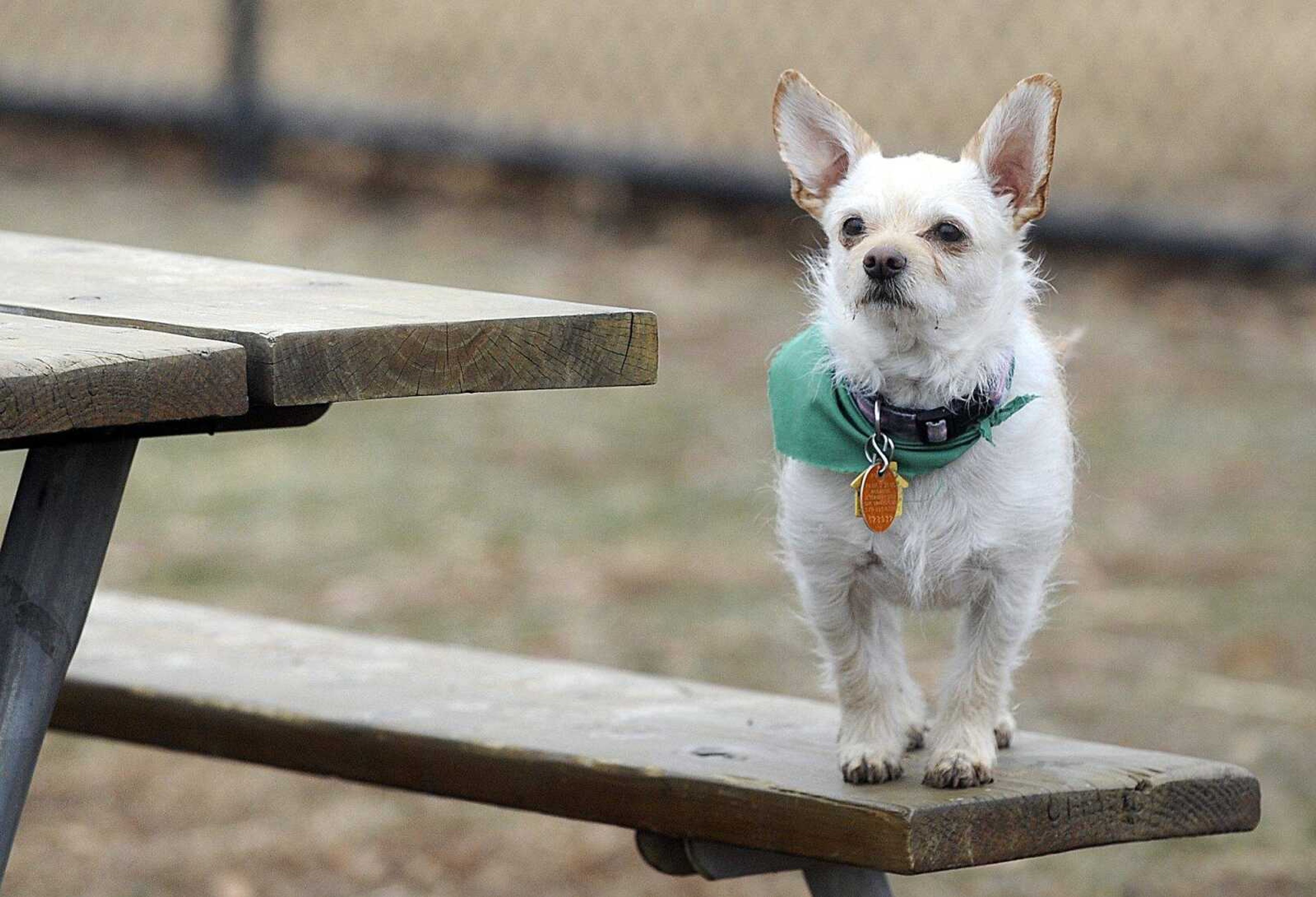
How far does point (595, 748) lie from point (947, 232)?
30.7 inches

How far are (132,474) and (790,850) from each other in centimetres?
374

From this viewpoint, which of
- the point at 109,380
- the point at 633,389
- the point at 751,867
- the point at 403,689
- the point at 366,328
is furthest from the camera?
the point at 633,389

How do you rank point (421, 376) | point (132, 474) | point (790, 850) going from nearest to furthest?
1. point (421, 376)
2. point (790, 850)
3. point (132, 474)

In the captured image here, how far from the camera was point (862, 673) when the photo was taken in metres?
2.16

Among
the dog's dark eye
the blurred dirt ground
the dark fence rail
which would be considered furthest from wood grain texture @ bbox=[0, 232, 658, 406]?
the dark fence rail

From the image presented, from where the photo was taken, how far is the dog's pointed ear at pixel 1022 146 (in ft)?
6.64

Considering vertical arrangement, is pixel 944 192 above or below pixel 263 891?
above

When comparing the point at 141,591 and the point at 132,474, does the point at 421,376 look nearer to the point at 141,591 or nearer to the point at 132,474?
the point at 141,591

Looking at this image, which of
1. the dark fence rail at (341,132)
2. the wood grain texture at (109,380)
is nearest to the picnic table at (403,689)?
the wood grain texture at (109,380)

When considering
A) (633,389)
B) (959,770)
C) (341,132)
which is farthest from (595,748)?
(341,132)

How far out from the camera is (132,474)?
5.49 metres

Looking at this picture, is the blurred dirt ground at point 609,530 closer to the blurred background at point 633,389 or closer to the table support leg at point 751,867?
the blurred background at point 633,389

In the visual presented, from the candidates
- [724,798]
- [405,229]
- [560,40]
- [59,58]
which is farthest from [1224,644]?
[59,58]

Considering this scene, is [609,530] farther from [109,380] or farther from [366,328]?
[109,380]
